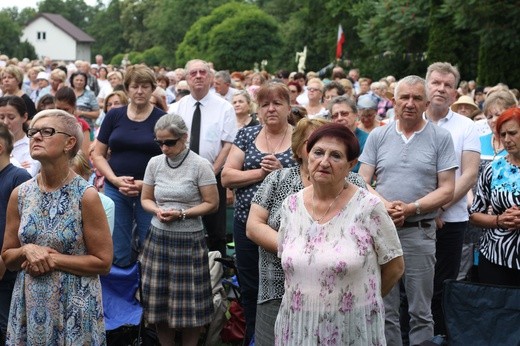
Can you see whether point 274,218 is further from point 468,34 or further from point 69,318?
point 468,34

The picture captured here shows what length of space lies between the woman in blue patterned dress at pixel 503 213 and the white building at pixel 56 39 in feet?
415

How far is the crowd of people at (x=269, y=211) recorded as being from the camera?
174 inches

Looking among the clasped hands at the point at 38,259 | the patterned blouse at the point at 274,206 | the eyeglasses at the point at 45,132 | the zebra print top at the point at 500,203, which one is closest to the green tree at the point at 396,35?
the zebra print top at the point at 500,203

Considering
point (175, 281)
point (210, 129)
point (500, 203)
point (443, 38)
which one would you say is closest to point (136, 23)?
point (443, 38)

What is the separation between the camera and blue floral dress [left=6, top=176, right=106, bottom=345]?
15.4ft

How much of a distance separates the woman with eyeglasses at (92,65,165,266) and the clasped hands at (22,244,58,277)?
296 centimetres

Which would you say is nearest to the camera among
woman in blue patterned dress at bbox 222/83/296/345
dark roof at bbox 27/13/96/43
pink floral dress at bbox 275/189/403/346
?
pink floral dress at bbox 275/189/403/346

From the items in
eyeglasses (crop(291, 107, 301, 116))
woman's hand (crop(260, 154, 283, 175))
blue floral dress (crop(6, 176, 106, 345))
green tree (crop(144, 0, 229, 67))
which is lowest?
blue floral dress (crop(6, 176, 106, 345))

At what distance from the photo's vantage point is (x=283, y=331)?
4.55 meters

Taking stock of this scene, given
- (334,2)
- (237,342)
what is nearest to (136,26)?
(334,2)

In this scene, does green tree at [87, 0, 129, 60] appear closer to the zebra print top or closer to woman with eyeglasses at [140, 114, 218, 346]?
woman with eyeglasses at [140, 114, 218, 346]

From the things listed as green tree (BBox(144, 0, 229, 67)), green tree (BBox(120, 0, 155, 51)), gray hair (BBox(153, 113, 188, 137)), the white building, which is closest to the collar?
gray hair (BBox(153, 113, 188, 137))

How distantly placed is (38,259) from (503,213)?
3.23 metres

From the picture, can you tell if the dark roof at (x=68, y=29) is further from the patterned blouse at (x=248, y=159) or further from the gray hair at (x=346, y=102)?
the patterned blouse at (x=248, y=159)
